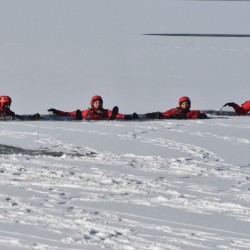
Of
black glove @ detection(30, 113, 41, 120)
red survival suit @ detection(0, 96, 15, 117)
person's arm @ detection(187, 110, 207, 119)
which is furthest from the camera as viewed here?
person's arm @ detection(187, 110, 207, 119)

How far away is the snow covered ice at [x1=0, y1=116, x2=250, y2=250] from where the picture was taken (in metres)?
6.12

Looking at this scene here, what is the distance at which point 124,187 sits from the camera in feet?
25.4

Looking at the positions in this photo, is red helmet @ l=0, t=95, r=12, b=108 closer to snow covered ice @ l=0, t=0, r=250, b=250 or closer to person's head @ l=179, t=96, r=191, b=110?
snow covered ice @ l=0, t=0, r=250, b=250

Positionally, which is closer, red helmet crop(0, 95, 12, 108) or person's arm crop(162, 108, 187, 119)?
red helmet crop(0, 95, 12, 108)

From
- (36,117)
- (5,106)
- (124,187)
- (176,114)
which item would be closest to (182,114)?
(176,114)

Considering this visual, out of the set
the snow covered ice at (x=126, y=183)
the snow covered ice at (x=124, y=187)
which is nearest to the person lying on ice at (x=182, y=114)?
the snow covered ice at (x=126, y=183)

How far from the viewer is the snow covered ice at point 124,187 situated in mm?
6117

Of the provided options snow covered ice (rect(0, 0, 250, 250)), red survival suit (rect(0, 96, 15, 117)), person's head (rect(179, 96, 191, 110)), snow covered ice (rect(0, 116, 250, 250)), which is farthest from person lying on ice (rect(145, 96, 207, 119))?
red survival suit (rect(0, 96, 15, 117))

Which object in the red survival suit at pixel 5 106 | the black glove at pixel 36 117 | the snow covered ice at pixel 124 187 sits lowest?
the snow covered ice at pixel 124 187

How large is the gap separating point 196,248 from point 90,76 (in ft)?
90.8

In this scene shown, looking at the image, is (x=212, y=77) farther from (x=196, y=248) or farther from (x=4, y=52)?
(x=196, y=248)

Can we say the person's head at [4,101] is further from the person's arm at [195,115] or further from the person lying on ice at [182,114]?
the person's arm at [195,115]

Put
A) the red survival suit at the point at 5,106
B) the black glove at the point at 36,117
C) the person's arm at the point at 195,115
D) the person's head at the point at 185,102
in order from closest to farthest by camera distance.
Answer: the red survival suit at the point at 5,106
the black glove at the point at 36,117
the person's arm at the point at 195,115
the person's head at the point at 185,102

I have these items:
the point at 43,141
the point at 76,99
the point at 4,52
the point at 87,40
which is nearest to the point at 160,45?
the point at 87,40
